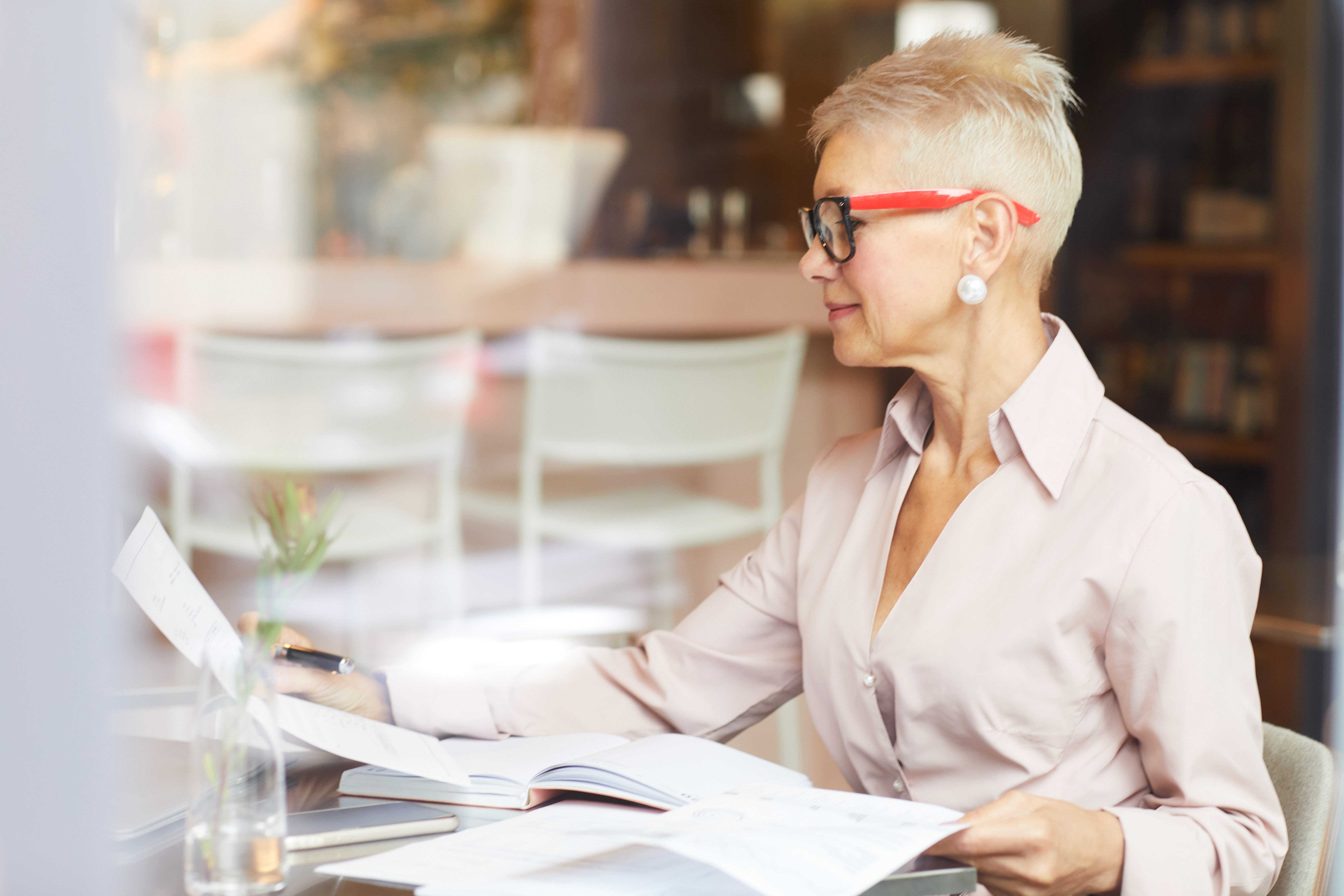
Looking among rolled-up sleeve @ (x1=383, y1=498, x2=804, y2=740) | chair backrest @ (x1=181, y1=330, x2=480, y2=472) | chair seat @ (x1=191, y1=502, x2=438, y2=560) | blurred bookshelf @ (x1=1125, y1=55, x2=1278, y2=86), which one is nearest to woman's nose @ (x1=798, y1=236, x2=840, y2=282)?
rolled-up sleeve @ (x1=383, y1=498, x2=804, y2=740)

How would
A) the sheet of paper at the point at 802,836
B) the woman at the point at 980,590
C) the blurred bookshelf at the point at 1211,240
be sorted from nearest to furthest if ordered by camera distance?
1. the sheet of paper at the point at 802,836
2. the woman at the point at 980,590
3. the blurred bookshelf at the point at 1211,240

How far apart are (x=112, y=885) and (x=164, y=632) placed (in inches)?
14.5

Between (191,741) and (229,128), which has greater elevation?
(229,128)

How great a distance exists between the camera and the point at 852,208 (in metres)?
1.11

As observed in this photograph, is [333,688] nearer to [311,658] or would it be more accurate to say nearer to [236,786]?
[311,658]

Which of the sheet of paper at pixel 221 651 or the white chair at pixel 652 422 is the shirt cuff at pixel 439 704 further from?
the white chair at pixel 652 422

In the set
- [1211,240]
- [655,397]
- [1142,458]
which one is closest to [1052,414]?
[1142,458]

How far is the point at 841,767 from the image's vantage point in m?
1.20

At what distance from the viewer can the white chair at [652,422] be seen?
9.27ft

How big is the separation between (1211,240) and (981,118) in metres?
3.05

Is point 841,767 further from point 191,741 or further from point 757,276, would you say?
point 757,276

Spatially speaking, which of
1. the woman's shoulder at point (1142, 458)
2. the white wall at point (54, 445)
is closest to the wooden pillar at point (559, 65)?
the woman's shoulder at point (1142, 458)

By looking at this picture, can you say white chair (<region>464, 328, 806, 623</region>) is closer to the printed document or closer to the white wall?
the printed document

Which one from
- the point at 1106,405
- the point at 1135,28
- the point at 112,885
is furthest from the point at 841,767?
the point at 1135,28
